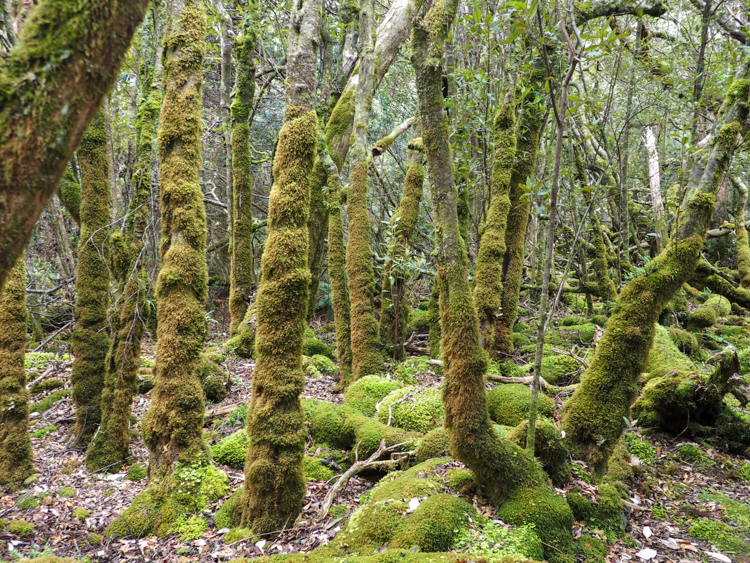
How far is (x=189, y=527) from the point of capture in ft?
12.5

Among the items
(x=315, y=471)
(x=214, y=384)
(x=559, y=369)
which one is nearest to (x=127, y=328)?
(x=214, y=384)

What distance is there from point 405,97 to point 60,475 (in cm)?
1218

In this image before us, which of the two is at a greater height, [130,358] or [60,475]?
[130,358]

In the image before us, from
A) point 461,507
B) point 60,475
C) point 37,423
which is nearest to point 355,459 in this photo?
point 461,507

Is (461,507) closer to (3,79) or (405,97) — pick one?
(3,79)

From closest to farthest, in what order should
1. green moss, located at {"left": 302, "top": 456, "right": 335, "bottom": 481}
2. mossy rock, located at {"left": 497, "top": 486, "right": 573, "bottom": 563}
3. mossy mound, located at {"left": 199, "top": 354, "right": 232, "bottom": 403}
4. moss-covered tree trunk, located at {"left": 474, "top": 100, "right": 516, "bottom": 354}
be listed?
mossy rock, located at {"left": 497, "top": 486, "right": 573, "bottom": 563} → green moss, located at {"left": 302, "top": 456, "right": 335, "bottom": 481} → moss-covered tree trunk, located at {"left": 474, "top": 100, "right": 516, "bottom": 354} → mossy mound, located at {"left": 199, "top": 354, "right": 232, "bottom": 403}

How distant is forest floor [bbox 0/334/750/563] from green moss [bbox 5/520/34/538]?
34 millimetres

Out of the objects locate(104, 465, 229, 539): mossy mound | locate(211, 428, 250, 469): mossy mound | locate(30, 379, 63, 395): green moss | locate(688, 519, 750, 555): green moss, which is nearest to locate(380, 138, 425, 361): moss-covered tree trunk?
locate(211, 428, 250, 469): mossy mound

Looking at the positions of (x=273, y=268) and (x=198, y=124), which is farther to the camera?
(x=198, y=124)

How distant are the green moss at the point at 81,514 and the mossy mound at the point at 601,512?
14.9 ft

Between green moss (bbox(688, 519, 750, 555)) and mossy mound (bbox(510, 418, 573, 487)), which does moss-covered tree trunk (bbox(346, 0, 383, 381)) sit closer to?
mossy mound (bbox(510, 418, 573, 487))

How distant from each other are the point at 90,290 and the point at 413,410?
15.1 ft

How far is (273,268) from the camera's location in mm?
3840

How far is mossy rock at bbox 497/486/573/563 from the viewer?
10.6 feet
